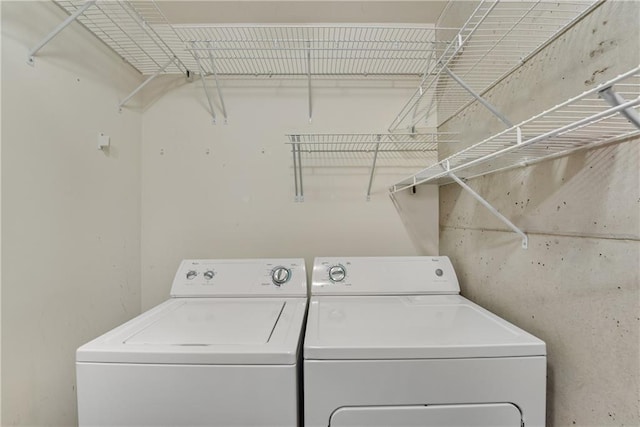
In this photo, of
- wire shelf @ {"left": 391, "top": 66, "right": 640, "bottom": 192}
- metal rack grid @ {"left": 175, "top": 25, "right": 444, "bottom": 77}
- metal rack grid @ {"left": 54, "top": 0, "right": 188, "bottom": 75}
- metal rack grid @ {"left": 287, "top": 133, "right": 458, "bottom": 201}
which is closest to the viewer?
wire shelf @ {"left": 391, "top": 66, "right": 640, "bottom": 192}

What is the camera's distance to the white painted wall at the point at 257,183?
69.2 inches

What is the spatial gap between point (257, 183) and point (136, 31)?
984mm

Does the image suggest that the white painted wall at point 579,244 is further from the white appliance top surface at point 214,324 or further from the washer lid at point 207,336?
the white appliance top surface at point 214,324

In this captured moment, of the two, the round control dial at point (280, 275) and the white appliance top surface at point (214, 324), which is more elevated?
the round control dial at point (280, 275)

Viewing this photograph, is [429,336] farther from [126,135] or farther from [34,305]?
[126,135]

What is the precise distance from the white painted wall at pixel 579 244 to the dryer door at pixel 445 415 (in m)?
0.21

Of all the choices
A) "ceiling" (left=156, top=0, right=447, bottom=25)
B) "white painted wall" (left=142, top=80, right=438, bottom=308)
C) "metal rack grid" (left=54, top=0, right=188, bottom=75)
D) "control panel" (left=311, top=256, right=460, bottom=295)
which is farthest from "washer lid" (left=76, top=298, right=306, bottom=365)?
"ceiling" (left=156, top=0, right=447, bottom=25)

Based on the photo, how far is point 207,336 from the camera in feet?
3.12

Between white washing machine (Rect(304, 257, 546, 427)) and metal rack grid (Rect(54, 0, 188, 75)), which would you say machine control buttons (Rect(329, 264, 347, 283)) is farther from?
metal rack grid (Rect(54, 0, 188, 75))

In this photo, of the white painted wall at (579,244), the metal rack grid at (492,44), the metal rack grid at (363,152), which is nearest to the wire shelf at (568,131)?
the white painted wall at (579,244)

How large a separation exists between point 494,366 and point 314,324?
0.58 meters

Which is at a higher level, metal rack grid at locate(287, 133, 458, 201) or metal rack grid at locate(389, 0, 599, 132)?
metal rack grid at locate(389, 0, 599, 132)

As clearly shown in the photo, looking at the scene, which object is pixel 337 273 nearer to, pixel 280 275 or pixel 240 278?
pixel 280 275

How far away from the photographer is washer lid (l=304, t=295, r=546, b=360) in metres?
0.84
